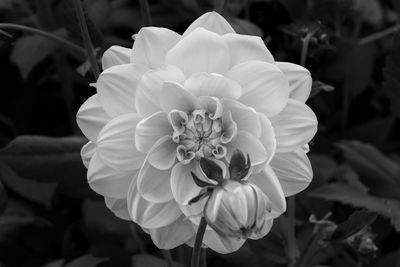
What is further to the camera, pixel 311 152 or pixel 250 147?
pixel 311 152

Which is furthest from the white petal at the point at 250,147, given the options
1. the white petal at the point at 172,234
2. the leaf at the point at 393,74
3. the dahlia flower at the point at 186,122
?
the leaf at the point at 393,74

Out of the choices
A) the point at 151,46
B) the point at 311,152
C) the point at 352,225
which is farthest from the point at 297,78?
the point at 311,152

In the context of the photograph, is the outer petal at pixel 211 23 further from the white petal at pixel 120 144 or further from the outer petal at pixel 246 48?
the white petal at pixel 120 144

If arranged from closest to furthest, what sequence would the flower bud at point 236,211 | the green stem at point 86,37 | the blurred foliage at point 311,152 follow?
the flower bud at point 236,211
the green stem at point 86,37
the blurred foliage at point 311,152

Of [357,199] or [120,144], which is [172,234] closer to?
[120,144]

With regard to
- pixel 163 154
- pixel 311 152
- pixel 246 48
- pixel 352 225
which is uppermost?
pixel 246 48

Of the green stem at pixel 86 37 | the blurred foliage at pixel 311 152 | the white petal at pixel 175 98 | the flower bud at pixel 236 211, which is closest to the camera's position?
the flower bud at pixel 236 211

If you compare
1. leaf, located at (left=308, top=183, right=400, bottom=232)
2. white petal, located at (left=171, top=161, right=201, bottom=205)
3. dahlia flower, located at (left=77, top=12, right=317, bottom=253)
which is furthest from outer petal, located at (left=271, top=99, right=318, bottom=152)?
leaf, located at (left=308, top=183, right=400, bottom=232)

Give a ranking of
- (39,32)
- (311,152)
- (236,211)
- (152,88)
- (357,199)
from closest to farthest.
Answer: (236,211)
(152,88)
(39,32)
(357,199)
(311,152)
